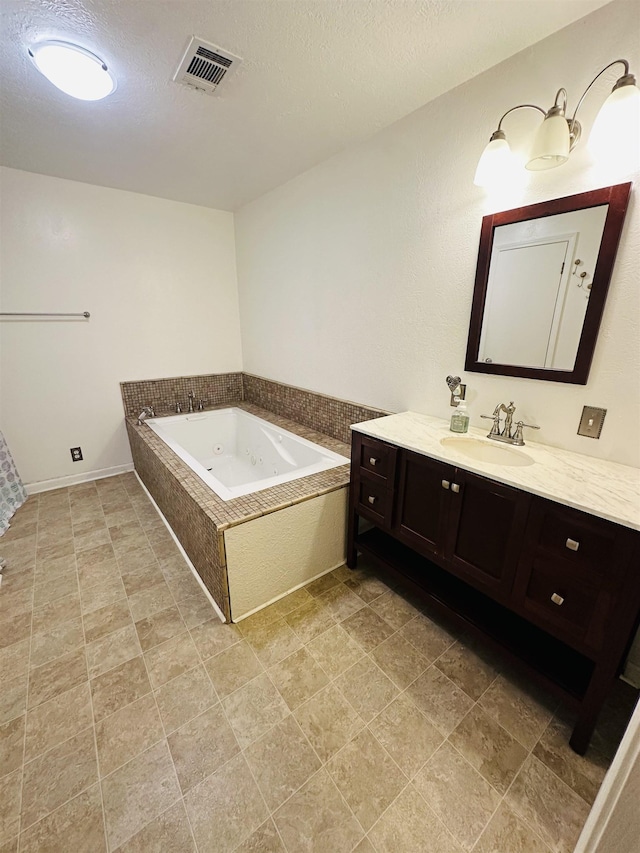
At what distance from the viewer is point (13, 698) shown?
1288 millimetres

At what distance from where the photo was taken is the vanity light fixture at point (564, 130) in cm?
102

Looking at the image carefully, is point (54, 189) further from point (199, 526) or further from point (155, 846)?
point (155, 846)

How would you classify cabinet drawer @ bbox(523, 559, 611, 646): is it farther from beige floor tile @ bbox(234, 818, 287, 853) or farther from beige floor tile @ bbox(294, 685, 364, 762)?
beige floor tile @ bbox(234, 818, 287, 853)

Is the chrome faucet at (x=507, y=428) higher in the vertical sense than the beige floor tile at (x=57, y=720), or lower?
higher

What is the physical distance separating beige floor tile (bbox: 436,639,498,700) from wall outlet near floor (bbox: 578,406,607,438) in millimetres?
1042

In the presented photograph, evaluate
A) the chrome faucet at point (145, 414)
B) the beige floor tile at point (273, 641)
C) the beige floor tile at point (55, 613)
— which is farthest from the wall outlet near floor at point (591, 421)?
the chrome faucet at point (145, 414)

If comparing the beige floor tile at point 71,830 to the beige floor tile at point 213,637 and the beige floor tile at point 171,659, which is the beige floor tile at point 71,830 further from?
the beige floor tile at point 213,637

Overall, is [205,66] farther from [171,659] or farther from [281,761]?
[281,761]

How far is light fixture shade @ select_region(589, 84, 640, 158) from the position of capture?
Answer: 101 cm

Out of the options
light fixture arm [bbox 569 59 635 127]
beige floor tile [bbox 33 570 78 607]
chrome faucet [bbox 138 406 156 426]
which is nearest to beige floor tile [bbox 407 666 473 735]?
beige floor tile [bbox 33 570 78 607]

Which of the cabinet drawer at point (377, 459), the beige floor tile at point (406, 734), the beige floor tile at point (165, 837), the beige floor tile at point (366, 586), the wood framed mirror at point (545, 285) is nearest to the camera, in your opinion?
the beige floor tile at point (165, 837)

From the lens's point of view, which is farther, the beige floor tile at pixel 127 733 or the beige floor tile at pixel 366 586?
the beige floor tile at pixel 366 586

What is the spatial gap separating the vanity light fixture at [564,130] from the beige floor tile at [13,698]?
271cm

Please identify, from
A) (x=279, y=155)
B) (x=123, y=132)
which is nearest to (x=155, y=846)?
(x=123, y=132)
